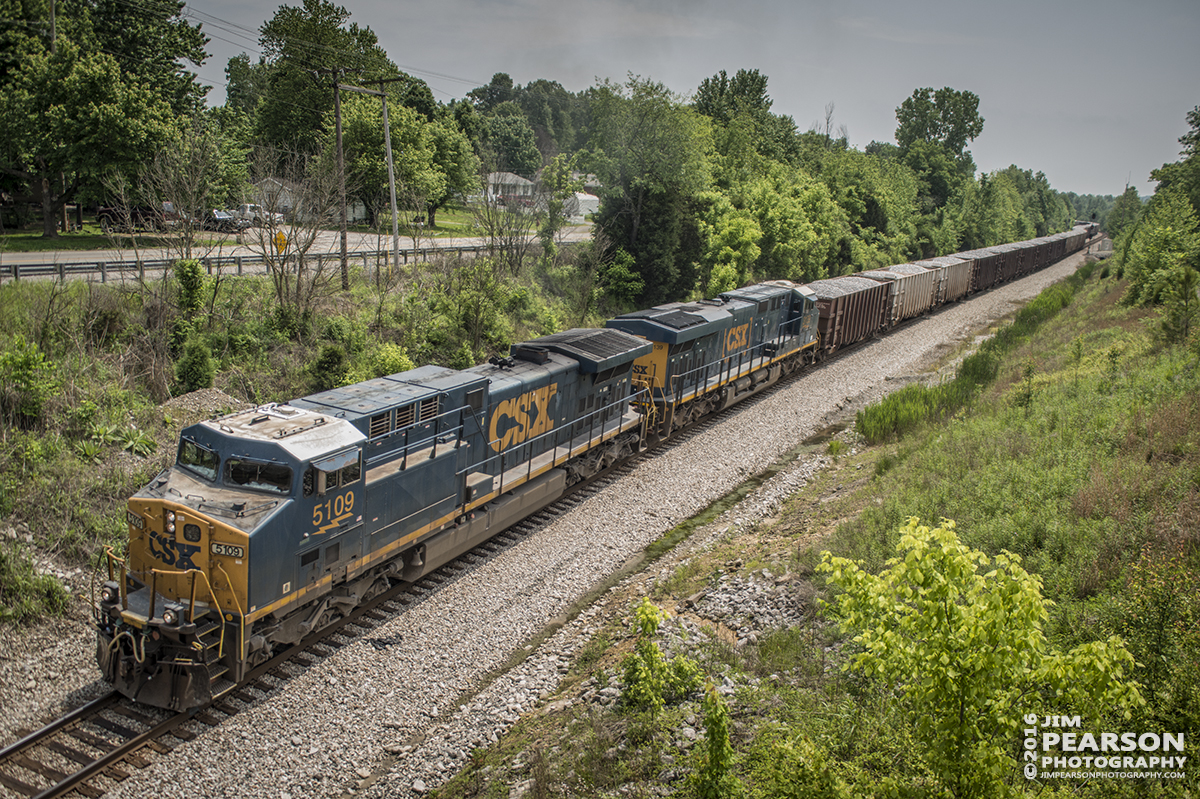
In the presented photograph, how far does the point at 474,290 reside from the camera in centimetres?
2780

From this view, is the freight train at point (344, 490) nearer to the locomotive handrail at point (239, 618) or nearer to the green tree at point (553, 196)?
the locomotive handrail at point (239, 618)

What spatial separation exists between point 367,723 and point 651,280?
30.6 meters

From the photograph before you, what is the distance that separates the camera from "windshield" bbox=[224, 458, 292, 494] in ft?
33.7

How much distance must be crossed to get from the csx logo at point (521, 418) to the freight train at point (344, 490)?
42mm

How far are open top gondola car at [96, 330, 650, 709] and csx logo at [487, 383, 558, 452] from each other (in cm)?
7

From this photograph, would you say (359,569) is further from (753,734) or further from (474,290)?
(474,290)

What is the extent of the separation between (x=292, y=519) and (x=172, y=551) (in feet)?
5.08

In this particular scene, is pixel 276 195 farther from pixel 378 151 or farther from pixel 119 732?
pixel 378 151


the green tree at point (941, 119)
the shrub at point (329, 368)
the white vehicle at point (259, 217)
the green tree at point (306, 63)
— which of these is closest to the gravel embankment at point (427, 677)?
the shrub at point (329, 368)

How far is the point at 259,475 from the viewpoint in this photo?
1033 cm

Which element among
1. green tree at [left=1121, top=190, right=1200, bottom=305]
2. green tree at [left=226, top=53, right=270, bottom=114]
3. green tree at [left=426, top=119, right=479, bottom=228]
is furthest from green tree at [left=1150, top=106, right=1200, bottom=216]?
green tree at [left=226, top=53, right=270, bottom=114]

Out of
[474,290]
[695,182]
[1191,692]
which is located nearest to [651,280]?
[695,182]

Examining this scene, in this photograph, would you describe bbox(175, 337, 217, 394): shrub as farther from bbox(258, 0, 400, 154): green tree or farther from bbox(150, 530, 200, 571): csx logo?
bbox(258, 0, 400, 154): green tree

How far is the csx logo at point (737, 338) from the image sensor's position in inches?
953
